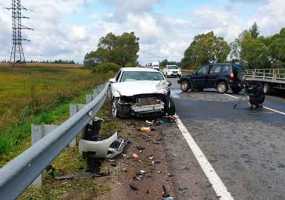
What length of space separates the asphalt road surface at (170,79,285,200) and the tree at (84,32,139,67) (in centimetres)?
9033

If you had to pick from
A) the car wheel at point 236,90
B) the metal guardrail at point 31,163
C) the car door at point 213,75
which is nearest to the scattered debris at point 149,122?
the metal guardrail at point 31,163

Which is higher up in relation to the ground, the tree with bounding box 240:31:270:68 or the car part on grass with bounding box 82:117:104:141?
the tree with bounding box 240:31:270:68

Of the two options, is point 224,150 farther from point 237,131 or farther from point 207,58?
point 207,58

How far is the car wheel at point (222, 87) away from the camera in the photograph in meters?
30.1

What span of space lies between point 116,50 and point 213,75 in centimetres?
7907

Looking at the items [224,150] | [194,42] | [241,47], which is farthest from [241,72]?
[194,42]

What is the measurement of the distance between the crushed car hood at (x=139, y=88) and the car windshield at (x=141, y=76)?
86cm

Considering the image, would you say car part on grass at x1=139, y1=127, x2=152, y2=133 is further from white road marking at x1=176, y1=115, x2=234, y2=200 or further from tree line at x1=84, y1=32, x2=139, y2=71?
tree line at x1=84, y1=32, x2=139, y2=71

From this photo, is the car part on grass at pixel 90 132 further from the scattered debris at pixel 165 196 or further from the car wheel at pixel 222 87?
the car wheel at pixel 222 87

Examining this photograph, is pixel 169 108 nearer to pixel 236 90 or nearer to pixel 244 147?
pixel 244 147

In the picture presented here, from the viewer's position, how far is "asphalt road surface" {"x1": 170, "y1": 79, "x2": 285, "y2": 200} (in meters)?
6.78

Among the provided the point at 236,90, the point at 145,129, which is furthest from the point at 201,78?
the point at 145,129

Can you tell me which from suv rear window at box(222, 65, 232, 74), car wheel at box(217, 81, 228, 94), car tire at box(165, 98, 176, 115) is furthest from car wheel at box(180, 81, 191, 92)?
car tire at box(165, 98, 176, 115)

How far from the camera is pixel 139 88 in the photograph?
573 inches
